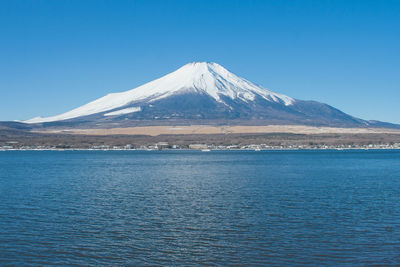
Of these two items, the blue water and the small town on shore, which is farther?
the small town on shore

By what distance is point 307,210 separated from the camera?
21516mm

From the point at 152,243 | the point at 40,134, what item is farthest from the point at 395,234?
the point at 40,134

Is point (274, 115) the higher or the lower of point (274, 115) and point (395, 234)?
the higher

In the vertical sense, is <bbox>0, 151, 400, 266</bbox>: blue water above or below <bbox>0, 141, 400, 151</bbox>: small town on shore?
below

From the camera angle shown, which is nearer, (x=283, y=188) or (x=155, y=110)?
(x=283, y=188)

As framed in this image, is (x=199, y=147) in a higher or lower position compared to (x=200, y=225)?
higher

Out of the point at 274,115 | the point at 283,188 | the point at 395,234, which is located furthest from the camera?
the point at 274,115

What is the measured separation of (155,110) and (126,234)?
565 feet

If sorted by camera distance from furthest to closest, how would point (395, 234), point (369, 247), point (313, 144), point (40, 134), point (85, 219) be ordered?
point (40, 134) → point (313, 144) → point (85, 219) → point (395, 234) → point (369, 247)

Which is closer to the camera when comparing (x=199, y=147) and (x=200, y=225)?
(x=200, y=225)

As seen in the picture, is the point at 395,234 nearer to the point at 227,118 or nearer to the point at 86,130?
the point at 86,130

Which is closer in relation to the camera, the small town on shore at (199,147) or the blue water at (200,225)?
the blue water at (200,225)

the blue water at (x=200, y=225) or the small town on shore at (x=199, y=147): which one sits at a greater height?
the small town on shore at (x=199, y=147)

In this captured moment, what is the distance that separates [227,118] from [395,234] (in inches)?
6321
